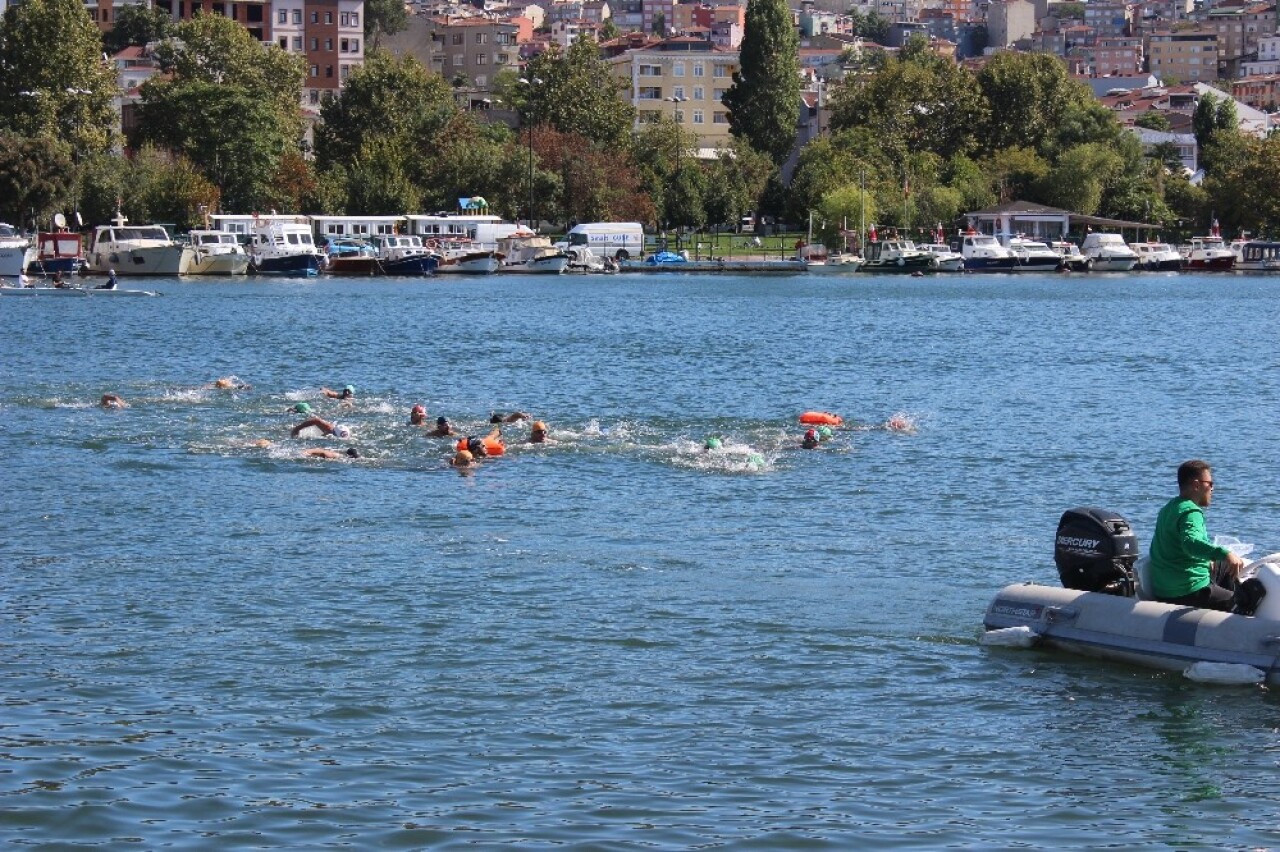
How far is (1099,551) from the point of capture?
1836 centimetres

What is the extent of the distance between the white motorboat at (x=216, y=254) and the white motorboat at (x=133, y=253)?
602mm

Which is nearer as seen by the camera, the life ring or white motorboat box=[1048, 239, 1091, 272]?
the life ring

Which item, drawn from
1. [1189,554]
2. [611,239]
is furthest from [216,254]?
[1189,554]

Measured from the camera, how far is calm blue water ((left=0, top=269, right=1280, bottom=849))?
48.0 feet

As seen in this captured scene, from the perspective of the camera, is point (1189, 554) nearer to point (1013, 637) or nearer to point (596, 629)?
point (1013, 637)

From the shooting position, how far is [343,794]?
14812 mm

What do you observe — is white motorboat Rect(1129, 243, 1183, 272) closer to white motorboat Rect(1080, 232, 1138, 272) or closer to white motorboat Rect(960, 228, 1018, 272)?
white motorboat Rect(1080, 232, 1138, 272)

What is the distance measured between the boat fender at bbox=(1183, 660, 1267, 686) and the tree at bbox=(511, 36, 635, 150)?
12019 centimetres

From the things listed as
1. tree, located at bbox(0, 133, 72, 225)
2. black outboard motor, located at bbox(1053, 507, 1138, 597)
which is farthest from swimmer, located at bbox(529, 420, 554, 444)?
tree, located at bbox(0, 133, 72, 225)

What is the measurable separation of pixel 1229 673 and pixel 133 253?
96.0 metres

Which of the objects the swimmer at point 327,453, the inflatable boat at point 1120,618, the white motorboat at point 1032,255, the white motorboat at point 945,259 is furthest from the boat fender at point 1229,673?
the white motorboat at point 1032,255

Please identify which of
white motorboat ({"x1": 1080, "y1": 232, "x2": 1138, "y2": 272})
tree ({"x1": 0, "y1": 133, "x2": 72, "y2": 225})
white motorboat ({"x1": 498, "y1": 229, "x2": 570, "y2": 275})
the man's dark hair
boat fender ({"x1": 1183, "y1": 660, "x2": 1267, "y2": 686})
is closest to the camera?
boat fender ({"x1": 1183, "y1": 660, "x2": 1267, "y2": 686})

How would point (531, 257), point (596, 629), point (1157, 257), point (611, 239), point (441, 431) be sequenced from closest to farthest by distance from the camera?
1. point (596, 629)
2. point (441, 431)
3. point (531, 257)
4. point (611, 239)
5. point (1157, 257)

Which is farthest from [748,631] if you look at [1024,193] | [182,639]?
[1024,193]
